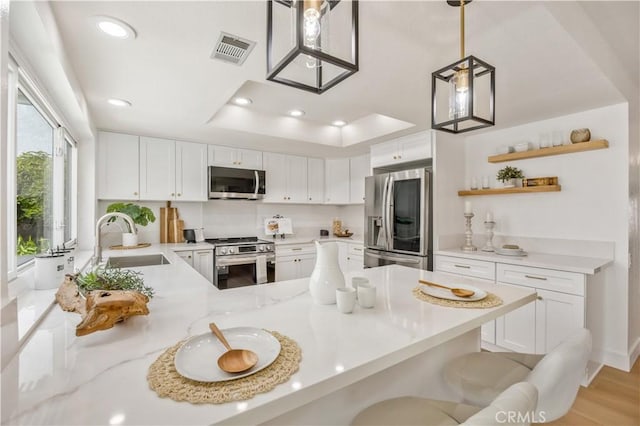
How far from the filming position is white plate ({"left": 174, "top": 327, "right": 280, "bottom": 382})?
2.33 ft

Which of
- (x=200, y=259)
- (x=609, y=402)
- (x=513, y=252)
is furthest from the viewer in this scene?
(x=200, y=259)

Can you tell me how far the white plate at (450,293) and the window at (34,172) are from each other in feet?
6.76

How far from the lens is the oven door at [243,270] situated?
3521 millimetres

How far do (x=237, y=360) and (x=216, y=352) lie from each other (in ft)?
0.31

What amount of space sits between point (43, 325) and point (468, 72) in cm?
186

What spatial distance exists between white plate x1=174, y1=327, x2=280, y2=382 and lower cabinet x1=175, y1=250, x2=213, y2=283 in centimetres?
263

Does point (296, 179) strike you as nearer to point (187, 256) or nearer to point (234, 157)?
point (234, 157)

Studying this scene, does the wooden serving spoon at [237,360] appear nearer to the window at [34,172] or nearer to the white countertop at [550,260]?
the window at [34,172]

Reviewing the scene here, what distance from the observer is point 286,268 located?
13.4 ft

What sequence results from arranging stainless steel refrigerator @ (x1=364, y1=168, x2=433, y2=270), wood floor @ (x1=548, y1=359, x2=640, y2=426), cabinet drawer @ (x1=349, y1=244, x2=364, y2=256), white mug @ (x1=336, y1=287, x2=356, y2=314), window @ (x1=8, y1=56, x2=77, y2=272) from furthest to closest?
cabinet drawer @ (x1=349, y1=244, x2=364, y2=256) → stainless steel refrigerator @ (x1=364, y1=168, x2=433, y2=270) → wood floor @ (x1=548, y1=359, x2=640, y2=426) → window @ (x1=8, y1=56, x2=77, y2=272) → white mug @ (x1=336, y1=287, x2=356, y2=314)

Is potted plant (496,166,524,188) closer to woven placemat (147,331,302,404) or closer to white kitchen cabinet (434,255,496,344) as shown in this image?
white kitchen cabinet (434,255,496,344)

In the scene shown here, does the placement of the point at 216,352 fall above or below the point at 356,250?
above

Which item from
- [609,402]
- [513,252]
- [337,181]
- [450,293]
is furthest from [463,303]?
[337,181]

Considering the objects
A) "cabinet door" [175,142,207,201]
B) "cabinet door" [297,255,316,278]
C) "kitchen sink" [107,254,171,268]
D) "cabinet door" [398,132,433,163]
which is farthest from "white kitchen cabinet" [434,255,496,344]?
"cabinet door" [175,142,207,201]
